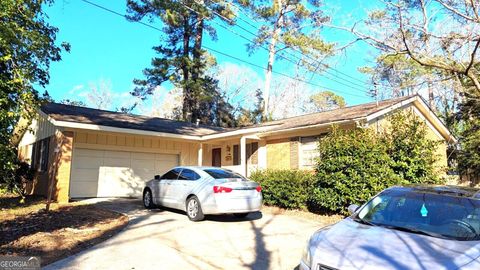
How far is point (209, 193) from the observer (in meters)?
9.90

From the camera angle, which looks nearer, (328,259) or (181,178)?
(328,259)

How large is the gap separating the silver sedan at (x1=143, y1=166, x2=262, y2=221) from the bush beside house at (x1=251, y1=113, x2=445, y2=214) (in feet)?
7.84

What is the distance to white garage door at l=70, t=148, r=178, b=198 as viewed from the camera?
15.1 metres

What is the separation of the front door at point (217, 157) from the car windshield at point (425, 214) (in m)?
14.1

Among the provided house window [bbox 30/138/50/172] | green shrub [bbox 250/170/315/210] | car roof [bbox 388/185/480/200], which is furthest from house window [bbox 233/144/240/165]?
car roof [bbox 388/185/480/200]

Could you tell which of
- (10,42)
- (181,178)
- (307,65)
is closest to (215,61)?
(307,65)

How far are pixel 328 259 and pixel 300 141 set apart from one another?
12.0m

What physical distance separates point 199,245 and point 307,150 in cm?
873

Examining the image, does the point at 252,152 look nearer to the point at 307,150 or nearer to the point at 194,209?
the point at 307,150

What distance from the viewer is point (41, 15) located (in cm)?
860

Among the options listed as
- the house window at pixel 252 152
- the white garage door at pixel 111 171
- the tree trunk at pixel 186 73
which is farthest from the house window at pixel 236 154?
the tree trunk at pixel 186 73

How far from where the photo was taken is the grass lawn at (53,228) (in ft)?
22.9

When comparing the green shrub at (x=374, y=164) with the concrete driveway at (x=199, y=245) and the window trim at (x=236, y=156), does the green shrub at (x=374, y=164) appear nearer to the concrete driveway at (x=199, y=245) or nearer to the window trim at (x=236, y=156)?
the concrete driveway at (x=199, y=245)

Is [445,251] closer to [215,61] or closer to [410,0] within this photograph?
[410,0]
